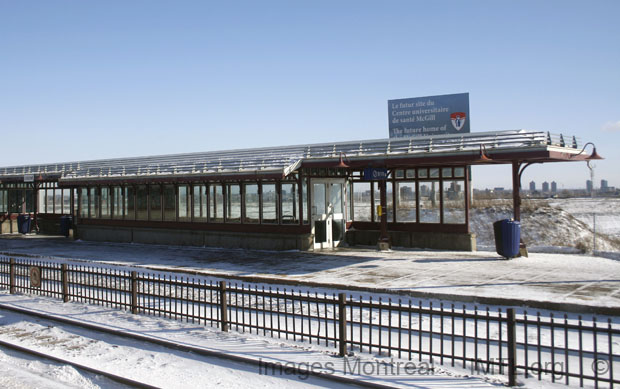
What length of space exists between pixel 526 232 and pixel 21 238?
32612 mm

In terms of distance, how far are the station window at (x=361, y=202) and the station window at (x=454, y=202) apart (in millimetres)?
3638

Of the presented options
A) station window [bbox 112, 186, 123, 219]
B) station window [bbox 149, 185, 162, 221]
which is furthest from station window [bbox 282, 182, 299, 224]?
station window [bbox 112, 186, 123, 219]

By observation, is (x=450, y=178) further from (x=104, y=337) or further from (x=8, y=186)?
(x=8, y=186)

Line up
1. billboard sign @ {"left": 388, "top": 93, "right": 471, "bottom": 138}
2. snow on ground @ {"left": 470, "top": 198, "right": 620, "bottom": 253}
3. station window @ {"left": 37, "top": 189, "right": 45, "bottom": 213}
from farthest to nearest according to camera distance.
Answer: station window @ {"left": 37, "top": 189, "right": 45, "bottom": 213}, snow on ground @ {"left": 470, "top": 198, "right": 620, "bottom": 253}, billboard sign @ {"left": 388, "top": 93, "right": 471, "bottom": 138}

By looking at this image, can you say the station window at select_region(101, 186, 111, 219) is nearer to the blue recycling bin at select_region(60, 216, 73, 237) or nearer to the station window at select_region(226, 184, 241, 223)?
the blue recycling bin at select_region(60, 216, 73, 237)

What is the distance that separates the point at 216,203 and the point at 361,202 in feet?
22.8

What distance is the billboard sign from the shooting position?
25.6m

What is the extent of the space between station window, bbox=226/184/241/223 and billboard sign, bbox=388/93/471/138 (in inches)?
343

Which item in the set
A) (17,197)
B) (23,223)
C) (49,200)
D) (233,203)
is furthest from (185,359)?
(17,197)

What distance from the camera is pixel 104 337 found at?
1010 centimetres

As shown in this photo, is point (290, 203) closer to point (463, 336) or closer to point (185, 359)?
point (185, 359)

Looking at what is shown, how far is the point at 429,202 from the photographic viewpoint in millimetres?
22000

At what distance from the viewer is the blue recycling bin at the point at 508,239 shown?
17.7 metres

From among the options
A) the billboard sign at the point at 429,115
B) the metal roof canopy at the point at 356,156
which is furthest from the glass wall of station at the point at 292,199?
the billboard sign at the point at 429,115
